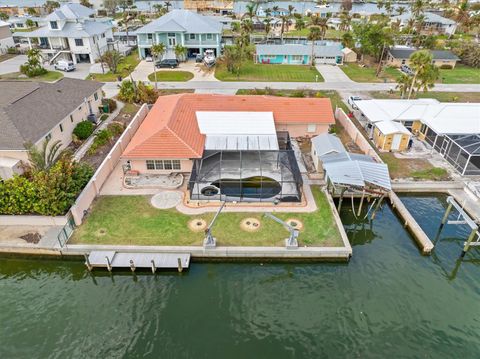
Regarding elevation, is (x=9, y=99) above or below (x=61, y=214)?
above

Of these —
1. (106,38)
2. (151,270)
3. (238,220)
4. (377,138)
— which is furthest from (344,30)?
(151,270)

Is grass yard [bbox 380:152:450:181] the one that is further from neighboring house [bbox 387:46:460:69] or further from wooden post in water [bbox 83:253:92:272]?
neighboring house [bbox 387:46:460:69]

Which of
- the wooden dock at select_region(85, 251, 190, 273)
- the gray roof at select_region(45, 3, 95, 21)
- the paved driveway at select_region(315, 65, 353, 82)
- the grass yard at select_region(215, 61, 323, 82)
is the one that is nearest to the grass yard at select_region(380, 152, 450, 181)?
the wooden dock at select_region(85, 251, 190, 273)

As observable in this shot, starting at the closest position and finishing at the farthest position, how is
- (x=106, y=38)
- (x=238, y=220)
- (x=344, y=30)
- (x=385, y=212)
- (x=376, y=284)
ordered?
(x=376, y=284), (x=238, y=220), (x=385, y=212), (x=106, y=38), (x=344, y=30)

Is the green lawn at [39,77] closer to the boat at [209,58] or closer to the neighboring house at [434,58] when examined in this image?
the boat at [209,58]

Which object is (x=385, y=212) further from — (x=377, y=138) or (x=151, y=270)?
(x=151, y=270)

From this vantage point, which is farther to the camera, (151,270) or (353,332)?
(151,270)

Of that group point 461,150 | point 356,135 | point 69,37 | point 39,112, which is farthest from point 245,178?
point 69,37
